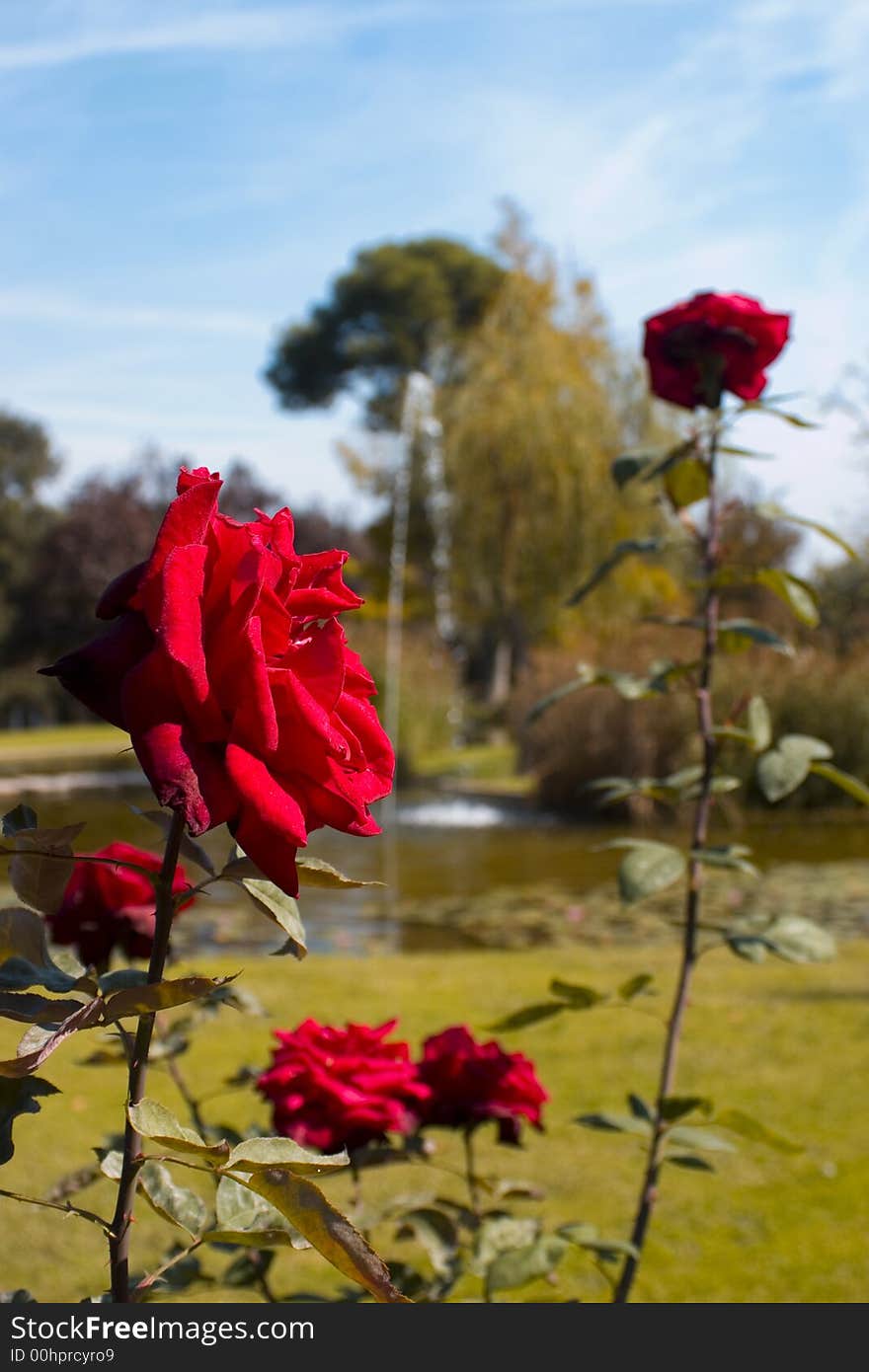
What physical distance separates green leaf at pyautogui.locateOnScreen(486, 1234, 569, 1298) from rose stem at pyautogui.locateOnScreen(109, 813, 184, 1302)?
72 centimetres

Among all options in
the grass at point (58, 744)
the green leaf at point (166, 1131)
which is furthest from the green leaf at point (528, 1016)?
the grass at point (58, 744)

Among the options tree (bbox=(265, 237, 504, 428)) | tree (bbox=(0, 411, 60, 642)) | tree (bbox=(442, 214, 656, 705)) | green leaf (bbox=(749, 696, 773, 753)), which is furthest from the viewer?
tree (bbox=(265, 237, 504, 428))

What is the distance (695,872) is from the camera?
173cm

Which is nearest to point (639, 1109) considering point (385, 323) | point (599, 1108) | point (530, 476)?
point (599, 1108)

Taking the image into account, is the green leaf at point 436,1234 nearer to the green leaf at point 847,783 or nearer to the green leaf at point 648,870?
the green leaf at point 648,870

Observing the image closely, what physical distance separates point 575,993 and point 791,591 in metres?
0.58

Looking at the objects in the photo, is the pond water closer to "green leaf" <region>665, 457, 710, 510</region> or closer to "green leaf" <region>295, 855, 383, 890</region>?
"green leaf" <region>665, 457, 710, 510</region>

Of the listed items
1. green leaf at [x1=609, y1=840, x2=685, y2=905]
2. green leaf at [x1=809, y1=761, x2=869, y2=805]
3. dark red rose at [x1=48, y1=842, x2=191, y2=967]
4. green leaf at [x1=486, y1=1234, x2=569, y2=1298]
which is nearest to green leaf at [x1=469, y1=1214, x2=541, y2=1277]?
green leaf at [x1=486, y1=1234, x2=569, y2=1298]

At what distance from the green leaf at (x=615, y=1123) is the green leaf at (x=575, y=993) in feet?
0.41

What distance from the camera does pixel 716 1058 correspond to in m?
4.12

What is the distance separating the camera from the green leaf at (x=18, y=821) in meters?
0.71

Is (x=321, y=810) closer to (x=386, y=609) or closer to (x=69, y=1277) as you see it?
(x=69, y=1277)

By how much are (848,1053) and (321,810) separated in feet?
12.9

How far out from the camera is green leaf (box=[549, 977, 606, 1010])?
60.7 inches
